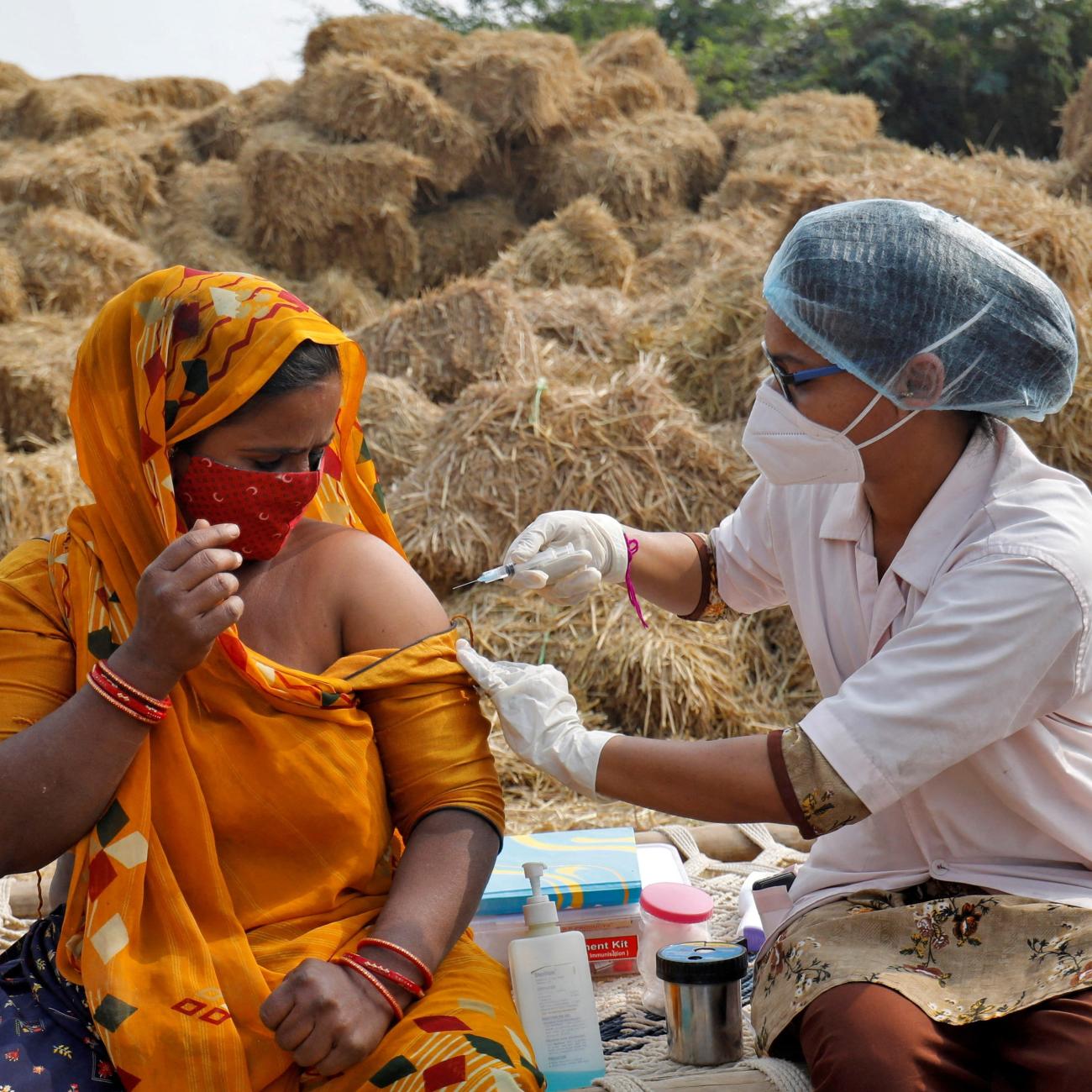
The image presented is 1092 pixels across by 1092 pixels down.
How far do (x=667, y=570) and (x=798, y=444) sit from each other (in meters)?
0.52

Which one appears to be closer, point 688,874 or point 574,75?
point 688,874

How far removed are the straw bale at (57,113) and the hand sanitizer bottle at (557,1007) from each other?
28.4 feet

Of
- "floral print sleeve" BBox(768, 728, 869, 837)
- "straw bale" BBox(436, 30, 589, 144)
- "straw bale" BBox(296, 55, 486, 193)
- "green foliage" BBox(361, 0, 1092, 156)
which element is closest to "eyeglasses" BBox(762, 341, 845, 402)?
"floral print sleeve" BBox(768, 728, 869, 837)

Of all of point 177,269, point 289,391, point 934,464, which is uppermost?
point 177,269

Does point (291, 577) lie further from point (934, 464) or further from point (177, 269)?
point (934, 464)

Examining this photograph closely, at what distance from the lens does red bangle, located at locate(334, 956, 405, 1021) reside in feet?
5.37

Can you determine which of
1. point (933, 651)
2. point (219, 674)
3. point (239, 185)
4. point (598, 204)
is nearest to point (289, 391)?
point (219, 674)

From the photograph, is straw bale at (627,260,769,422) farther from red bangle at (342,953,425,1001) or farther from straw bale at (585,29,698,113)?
straw bale at (585,29,698,113)

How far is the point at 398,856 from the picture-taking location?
1.94 metres

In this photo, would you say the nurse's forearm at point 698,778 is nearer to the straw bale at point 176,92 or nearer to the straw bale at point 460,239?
the straw bale at point 460,239

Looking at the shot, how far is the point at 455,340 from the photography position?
19.0 feet

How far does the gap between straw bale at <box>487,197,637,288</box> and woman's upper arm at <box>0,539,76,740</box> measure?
570 cm

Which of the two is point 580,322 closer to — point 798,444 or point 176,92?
point 798,444

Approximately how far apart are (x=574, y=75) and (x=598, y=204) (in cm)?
170
